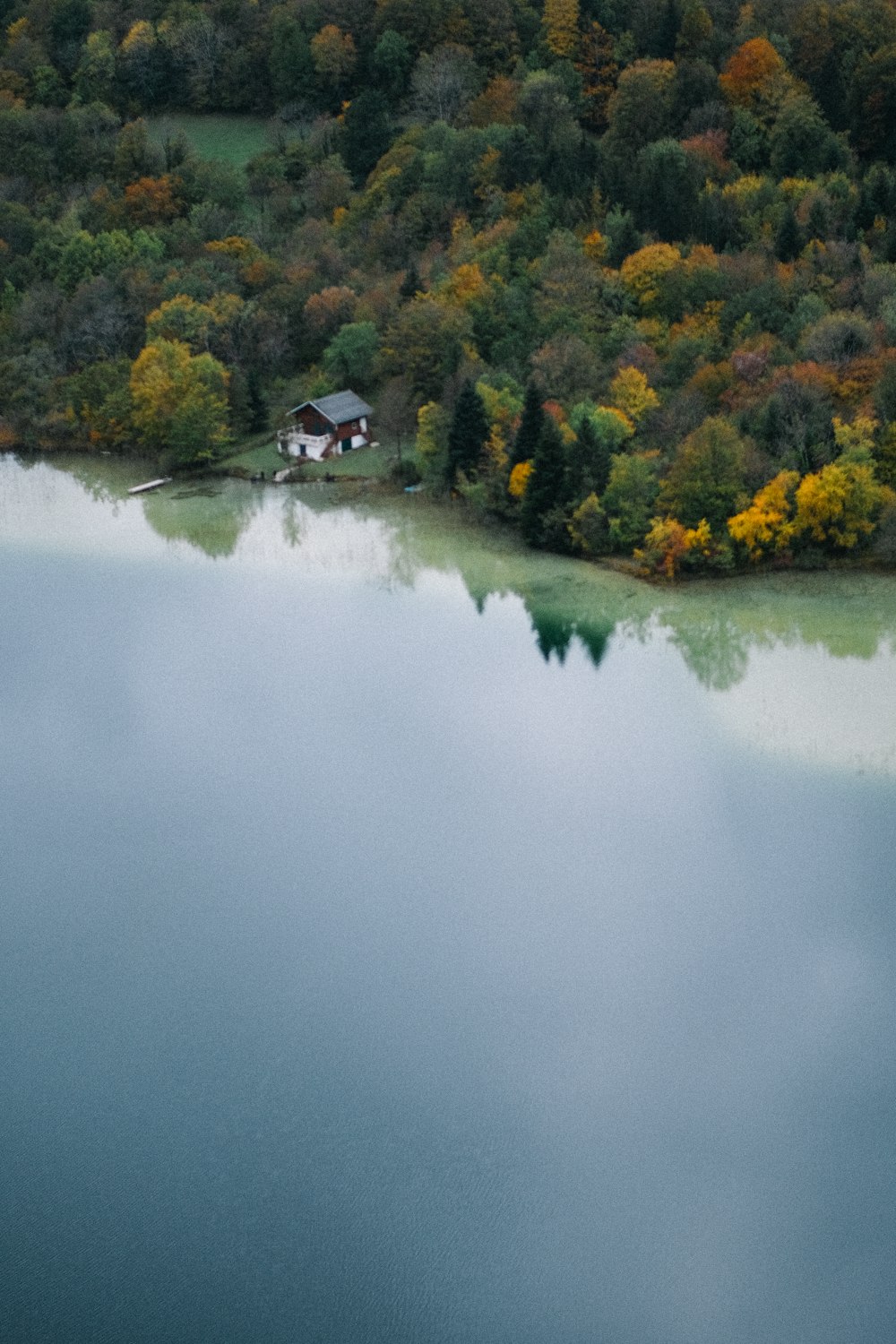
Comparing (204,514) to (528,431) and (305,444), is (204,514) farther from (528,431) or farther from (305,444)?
(528,431)

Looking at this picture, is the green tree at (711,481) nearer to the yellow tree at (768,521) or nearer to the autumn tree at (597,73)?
the yellow tree at (768,521)

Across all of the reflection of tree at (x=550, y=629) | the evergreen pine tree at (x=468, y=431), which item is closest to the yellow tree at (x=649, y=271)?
the evergreen pine tree at (x=468, y=431)

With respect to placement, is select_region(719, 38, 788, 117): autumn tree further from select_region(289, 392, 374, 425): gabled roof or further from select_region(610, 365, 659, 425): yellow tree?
select_region(289, 392, 374, 425): gabled roof

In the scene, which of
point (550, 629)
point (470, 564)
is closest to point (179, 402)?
point (470, 564)

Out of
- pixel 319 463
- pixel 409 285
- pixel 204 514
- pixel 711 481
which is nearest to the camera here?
pixel 711 481

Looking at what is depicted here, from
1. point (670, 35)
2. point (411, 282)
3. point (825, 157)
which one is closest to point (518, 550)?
point (411, 282)

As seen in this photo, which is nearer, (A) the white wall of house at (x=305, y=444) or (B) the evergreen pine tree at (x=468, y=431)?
(B) the evergreen pine tree at (x=468, y=431)

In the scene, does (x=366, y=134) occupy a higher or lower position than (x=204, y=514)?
higher

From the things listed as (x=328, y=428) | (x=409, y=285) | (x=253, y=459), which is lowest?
(x=253, y=459)
